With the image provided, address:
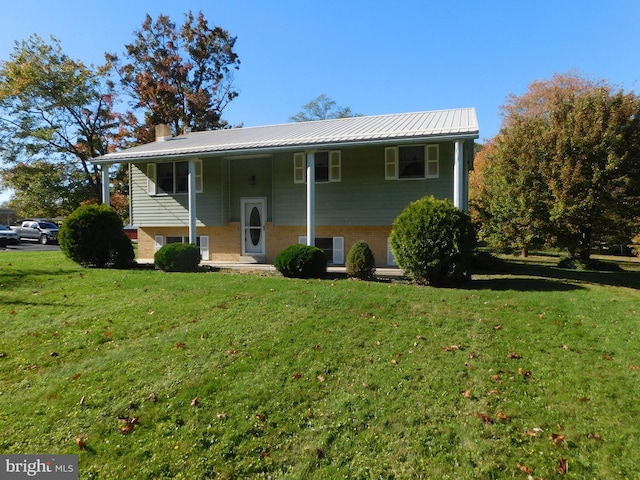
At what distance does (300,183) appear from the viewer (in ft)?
45.1

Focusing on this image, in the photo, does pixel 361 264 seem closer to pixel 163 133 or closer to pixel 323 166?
pixel 323 166

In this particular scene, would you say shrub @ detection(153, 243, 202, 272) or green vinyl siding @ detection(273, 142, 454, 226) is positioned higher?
green vinyl siding @ detection(273, 142, 454, 226)

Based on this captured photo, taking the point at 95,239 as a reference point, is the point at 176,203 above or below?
above

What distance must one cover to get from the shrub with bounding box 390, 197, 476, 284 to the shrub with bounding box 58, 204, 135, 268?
854 cm

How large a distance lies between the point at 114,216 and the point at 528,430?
12076mm

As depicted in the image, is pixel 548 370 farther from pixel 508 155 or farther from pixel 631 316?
pixel 508 155

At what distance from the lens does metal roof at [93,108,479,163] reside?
10867mm

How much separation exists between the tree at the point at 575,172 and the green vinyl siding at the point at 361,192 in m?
3.71

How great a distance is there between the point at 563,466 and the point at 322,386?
89.4 inches

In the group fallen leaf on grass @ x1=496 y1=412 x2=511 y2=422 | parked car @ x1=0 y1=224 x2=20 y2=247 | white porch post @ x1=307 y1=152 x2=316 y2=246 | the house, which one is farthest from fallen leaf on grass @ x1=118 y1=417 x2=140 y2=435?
parked car @ x1=0 y1=224 x2=20 y2=247

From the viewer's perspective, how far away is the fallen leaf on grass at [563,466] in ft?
9.62

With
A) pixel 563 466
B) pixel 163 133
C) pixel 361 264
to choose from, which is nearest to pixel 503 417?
pixel 563 466

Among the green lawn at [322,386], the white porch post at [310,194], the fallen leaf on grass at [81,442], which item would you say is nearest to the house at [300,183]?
the white porch post at [310,194]

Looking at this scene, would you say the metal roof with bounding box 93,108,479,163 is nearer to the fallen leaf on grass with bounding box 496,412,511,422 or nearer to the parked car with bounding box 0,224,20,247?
the fallen leaf on grass with bounding box 496,412,511,422
